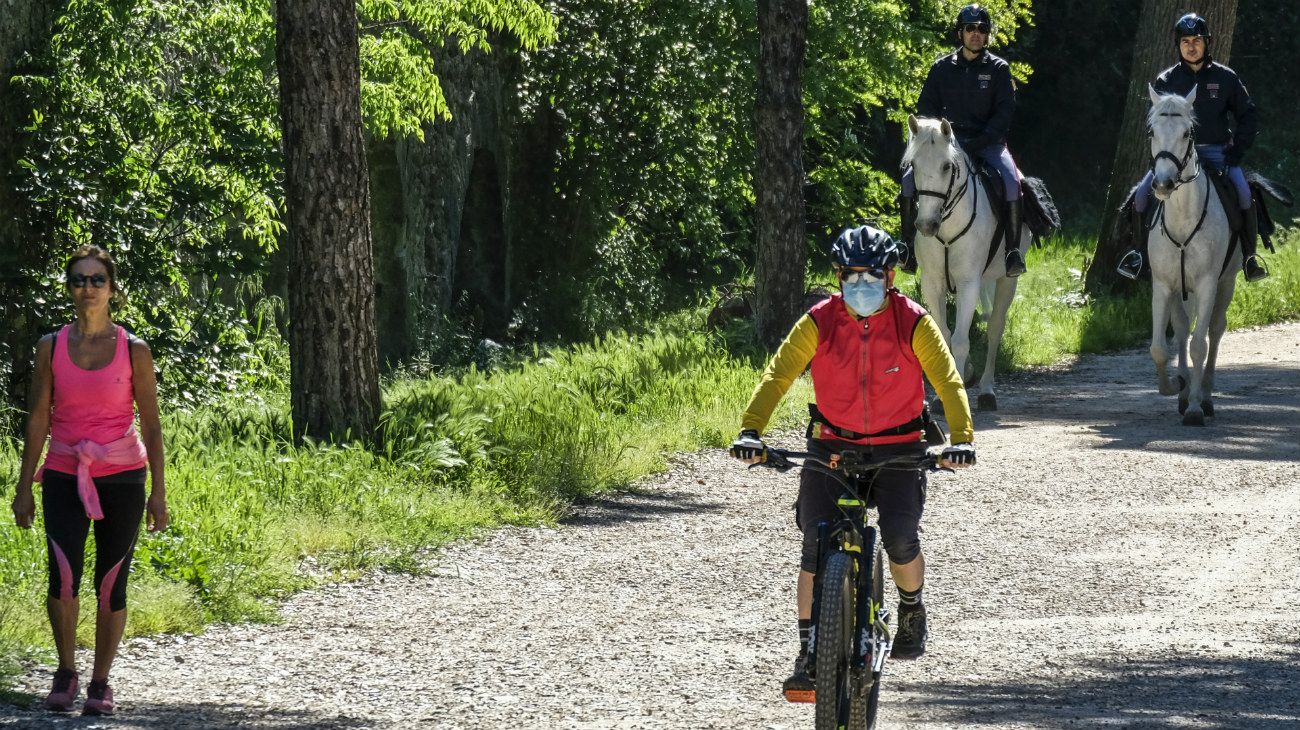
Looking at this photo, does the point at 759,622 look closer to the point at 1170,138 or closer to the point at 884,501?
the point at 884,501

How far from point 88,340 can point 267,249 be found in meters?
10.1

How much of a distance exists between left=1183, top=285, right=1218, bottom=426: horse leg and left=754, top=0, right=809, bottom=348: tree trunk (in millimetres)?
4328

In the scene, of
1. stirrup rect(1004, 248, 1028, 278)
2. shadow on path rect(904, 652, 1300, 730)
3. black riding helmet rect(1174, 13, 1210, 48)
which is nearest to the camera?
shadow on path rect(904, 652, 1300, 730)

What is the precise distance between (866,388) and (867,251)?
1.70 feet

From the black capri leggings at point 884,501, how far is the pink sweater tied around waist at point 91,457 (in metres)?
2.54

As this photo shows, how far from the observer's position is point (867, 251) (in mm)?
6172

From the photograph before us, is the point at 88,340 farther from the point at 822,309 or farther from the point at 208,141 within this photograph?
the point at 208,141

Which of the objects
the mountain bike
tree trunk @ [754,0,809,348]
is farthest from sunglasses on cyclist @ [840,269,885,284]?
tree trunk @ [754,0,809,348]

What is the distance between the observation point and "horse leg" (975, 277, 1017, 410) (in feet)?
53.3

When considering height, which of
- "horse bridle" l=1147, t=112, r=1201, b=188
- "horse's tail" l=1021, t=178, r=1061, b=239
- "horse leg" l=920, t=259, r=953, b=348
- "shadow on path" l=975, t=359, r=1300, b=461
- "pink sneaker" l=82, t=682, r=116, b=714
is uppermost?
"horse bridle" l=1147, t=112, r=1201, b=188

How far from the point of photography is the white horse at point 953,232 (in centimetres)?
1489

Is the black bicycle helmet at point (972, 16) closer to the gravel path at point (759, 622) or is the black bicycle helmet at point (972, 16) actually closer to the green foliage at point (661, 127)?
the gravel path at point (759, 622)

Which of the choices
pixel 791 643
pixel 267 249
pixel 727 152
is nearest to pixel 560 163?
pixel 727 152

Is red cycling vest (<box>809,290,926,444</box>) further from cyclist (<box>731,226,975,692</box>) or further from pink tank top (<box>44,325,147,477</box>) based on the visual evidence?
pink tank top (<box>44,325,147,477</box>)
